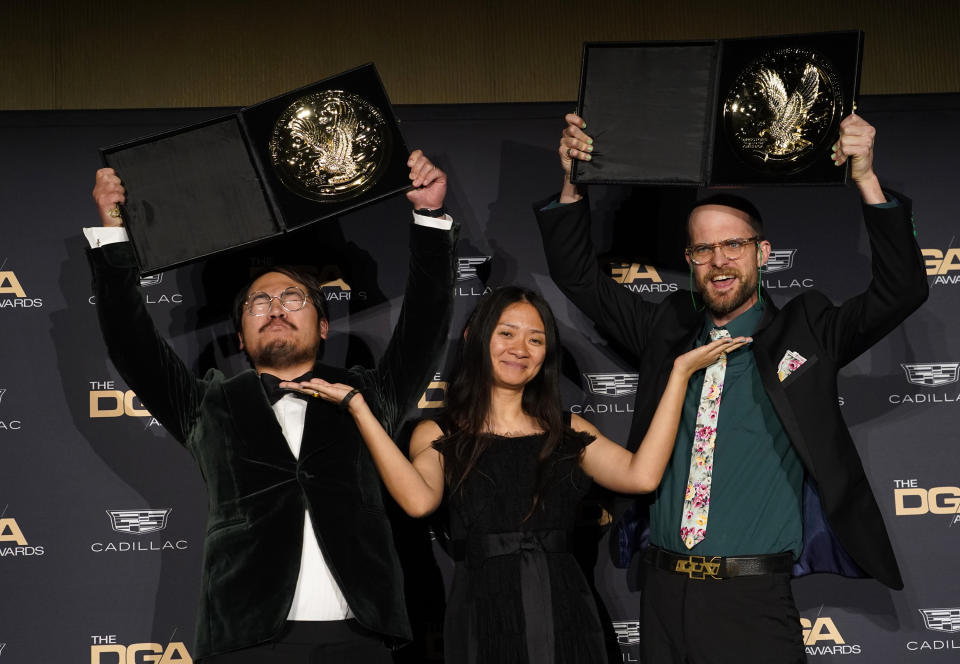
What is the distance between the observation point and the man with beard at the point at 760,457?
2.76m

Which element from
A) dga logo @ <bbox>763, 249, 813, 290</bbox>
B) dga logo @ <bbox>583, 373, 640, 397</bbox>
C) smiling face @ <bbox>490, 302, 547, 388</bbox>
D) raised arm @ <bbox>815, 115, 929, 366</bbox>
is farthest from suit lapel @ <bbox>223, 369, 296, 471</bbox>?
dga logo @ <bbox>763, 249, 813, 290</bbox>

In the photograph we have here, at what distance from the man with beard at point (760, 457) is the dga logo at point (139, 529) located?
1.66 meters

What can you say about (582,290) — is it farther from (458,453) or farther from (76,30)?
(76,30)

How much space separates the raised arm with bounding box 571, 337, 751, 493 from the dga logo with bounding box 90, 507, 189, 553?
5.07 feet

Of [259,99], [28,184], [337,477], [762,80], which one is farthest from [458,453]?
[28,184]

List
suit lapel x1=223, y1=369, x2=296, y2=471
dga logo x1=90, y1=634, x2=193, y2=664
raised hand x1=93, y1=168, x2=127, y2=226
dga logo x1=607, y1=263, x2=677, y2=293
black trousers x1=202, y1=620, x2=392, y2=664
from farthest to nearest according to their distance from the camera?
1. dga logo x1=607, y1=263, x2=677, y2=293
2. dga logo x1=90, y1=634, x2=193, y2=664
3. raised hand x1=93, y1=168, x2=127, y2=226
4. suit lapel x1=223, y1=369, x2=296, y2=471
5. black trousers x1=202, y1=620, x2=392, y2=664

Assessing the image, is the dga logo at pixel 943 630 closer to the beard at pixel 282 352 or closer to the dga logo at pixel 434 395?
the dga logo at pixel 434 395

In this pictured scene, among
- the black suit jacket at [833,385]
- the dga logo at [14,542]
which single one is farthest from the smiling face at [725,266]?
the dga logo at [14,542]

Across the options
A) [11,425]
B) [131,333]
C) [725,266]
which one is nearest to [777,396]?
[725,266]

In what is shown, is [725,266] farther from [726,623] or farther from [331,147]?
[331,147]

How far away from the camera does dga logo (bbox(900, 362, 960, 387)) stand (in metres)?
3.63

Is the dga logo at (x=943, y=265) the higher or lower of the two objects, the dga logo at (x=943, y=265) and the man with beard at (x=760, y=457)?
the higher

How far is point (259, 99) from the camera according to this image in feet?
12.2

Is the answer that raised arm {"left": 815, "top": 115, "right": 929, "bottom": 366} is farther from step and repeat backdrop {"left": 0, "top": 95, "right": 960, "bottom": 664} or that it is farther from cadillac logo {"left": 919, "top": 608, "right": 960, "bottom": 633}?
cadillac logo {"left": 919, "top": 608, "right": 960, "bottom": 633}
